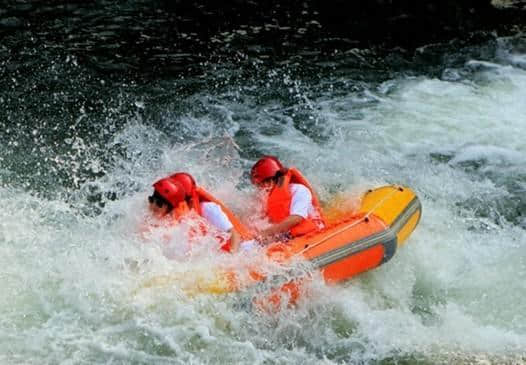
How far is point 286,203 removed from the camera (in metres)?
7.33

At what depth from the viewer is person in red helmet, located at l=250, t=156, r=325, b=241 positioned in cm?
718

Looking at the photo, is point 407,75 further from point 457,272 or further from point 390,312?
point 390,312

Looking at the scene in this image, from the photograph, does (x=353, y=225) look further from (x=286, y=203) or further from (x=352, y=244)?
(x=286, y=203)

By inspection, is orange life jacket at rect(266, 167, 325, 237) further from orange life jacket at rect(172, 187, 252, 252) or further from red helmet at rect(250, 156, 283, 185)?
orange life jacket at rect(172, 187, 252, 252)

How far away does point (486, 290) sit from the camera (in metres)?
7.32

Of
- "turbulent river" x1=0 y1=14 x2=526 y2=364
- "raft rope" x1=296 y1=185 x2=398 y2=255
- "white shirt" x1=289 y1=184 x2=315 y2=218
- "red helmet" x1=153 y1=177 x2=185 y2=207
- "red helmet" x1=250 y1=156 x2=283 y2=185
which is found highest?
"red helmet" x1=153 y1=177 x2=185 y2=207

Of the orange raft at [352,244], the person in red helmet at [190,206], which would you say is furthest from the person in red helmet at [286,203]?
the person in red helmet at [190,206]

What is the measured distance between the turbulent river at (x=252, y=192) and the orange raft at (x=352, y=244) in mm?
169

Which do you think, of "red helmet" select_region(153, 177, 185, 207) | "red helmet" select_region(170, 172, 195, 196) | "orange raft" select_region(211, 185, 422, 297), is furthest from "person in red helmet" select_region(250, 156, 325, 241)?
"red helmet" select_region(153, 177, 185, 207)

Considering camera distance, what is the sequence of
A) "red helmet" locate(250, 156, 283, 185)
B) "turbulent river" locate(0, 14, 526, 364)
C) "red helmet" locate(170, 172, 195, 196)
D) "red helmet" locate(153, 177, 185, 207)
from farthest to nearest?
"red helmet" locate(250, 156, 283, 185), "red helmet" locate(170, 172, 195, 196), "red helmet" locate(153, 177, 185, 207), "turbulent river" locate(0, 14, 526, 364)

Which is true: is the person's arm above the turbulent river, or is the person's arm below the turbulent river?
above

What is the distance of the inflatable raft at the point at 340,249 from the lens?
21.4 feet

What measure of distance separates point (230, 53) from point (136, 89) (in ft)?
5.48

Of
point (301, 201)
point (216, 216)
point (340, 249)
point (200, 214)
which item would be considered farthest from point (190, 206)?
point (340, 249)
